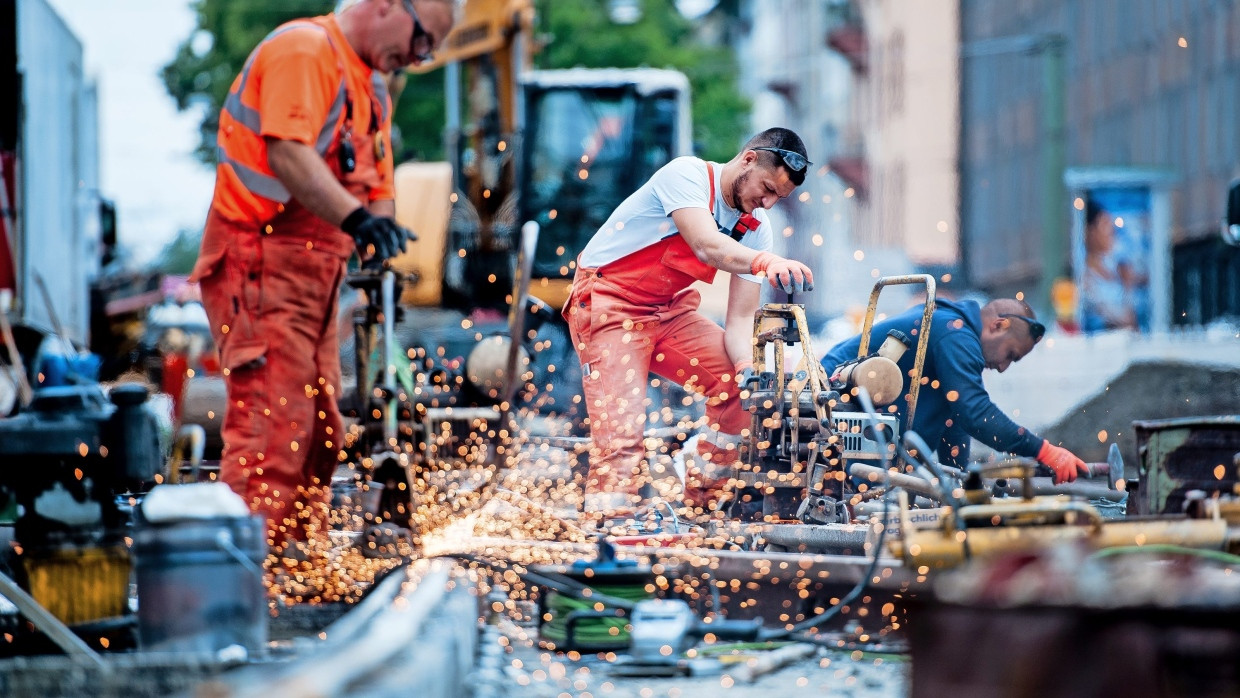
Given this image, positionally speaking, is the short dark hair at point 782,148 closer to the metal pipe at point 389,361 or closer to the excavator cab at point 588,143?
the metal pipe at point 389,361

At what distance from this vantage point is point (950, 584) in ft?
10.5

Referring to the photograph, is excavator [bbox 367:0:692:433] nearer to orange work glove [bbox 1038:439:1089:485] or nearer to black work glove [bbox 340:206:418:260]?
orange work glove [bbox 1038:439:1089:485]

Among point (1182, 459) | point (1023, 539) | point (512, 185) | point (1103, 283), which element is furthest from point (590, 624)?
point (1103, 283)

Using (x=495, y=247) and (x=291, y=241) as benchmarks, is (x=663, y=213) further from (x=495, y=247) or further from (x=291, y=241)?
(x=495, y=247)

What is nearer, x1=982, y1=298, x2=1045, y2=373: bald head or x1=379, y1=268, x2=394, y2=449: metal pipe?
x1=379, y1=268, x2=394, y2=449: metal pipe

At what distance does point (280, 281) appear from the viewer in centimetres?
631

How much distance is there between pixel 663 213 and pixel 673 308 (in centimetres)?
A: 43

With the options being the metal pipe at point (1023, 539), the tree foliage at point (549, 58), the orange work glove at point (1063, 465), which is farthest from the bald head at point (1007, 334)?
the tree foliage at point (549, 58)

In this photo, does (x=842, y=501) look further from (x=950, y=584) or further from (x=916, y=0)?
(x=916, y=0)

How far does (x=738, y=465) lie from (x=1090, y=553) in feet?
11.1

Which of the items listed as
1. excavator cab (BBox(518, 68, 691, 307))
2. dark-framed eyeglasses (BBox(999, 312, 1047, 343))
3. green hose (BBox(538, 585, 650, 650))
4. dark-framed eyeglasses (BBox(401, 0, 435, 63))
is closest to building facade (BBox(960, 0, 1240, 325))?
excavator cab (BBox(518, 68, 691, 307))

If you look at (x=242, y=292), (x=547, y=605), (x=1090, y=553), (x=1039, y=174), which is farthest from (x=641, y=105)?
(x=1039, y=174)

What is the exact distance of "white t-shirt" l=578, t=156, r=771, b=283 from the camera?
23.3ft

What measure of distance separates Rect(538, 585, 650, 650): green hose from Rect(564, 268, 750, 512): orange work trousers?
5.78 feet
